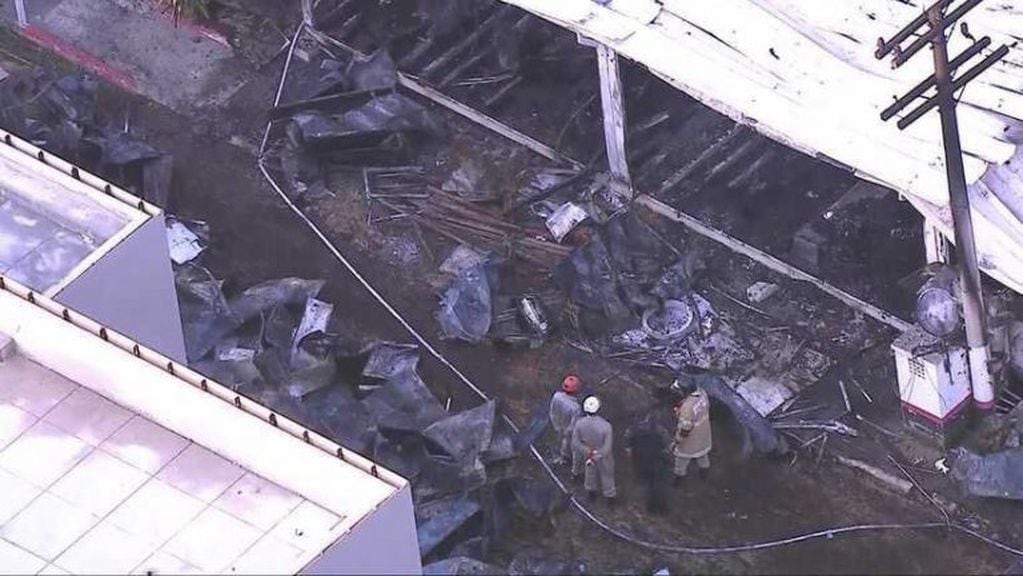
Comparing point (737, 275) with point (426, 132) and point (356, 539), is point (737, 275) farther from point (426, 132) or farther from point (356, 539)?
point (356, 539)

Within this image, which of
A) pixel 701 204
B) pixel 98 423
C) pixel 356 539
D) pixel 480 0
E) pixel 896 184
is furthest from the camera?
pixel 480 0

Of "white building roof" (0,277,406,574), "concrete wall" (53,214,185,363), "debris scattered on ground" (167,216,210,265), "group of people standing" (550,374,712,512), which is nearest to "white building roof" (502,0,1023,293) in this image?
"group of people standing" (550,374,712,512)

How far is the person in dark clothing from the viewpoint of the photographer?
22.0 metres

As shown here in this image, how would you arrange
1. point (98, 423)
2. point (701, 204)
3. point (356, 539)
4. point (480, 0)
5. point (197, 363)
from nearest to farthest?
point (356, 539)
point (98, 423)
point (197, 363)
point (701, 204)
point (480, 0)

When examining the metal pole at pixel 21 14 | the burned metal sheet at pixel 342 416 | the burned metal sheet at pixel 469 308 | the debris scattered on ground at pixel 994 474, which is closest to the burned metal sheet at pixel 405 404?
the burned metal sheet at pixel 342 416

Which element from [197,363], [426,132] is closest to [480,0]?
[426,132]

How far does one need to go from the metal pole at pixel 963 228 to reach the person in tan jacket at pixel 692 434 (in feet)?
8.49

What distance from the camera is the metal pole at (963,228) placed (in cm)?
2058

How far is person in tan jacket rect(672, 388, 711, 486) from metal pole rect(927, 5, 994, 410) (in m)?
2.59

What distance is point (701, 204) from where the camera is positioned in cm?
2498

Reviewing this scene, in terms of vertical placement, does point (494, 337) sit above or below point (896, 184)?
below

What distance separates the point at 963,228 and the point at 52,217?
828cm

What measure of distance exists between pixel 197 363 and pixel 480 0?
6527 mm

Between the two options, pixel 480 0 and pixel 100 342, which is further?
pixel 480 0
